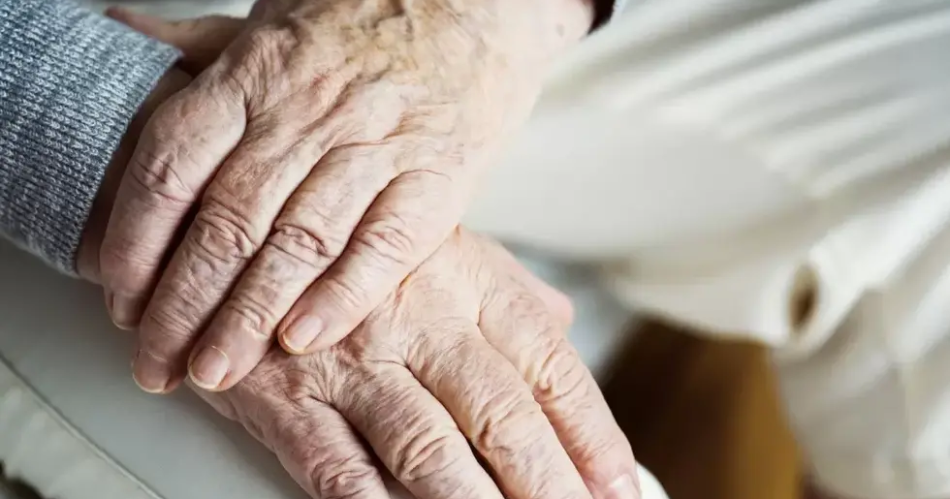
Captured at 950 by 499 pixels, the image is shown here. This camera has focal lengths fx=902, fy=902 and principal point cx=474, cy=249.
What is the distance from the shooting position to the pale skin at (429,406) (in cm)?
50

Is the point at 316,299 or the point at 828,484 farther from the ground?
the point at 316,299

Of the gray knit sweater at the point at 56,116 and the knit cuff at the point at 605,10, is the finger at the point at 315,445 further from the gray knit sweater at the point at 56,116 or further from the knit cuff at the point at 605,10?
the knit cuff at the point at 605,10

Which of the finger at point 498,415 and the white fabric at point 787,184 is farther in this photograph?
the white fabric at point 787,184

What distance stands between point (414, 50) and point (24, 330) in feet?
1.01

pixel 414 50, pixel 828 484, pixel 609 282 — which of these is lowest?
pixel 828 484

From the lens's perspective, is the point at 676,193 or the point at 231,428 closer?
the point at 231,428

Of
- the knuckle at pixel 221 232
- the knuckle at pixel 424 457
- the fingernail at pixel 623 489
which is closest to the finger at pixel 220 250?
the knuckle at pixel 221 232

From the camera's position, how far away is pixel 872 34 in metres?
0.70

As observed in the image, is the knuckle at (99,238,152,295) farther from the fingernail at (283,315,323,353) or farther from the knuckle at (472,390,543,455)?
the knuckle at (472,390,543,455)

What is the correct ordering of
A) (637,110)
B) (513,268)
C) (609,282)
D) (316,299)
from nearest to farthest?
(316,299)
(513,268)
(637,110)
(609,282)

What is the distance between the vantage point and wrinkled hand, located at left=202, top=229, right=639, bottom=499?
50cm

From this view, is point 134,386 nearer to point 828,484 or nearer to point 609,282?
point 609,282

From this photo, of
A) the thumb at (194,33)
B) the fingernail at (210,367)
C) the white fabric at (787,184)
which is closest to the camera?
the fingernail at (210,367)

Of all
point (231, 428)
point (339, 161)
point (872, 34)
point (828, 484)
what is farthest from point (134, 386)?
point (828, 484)
